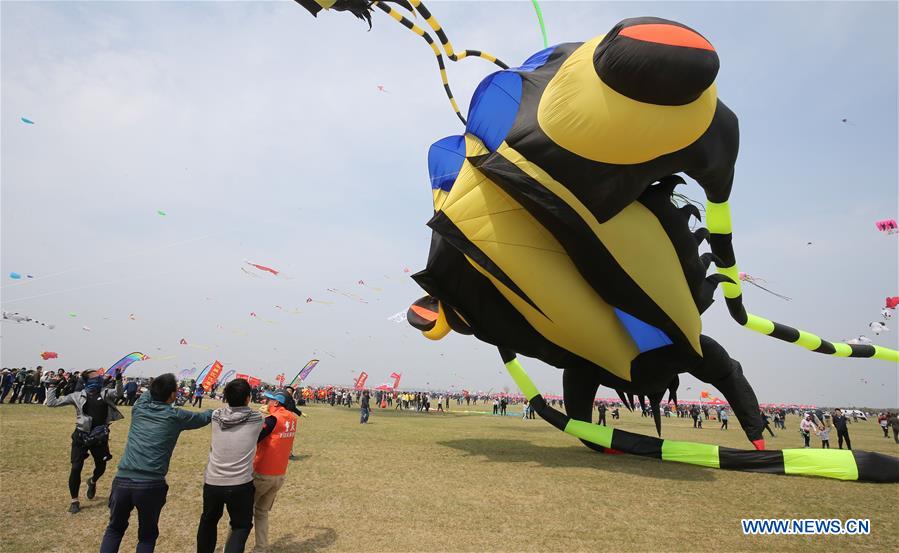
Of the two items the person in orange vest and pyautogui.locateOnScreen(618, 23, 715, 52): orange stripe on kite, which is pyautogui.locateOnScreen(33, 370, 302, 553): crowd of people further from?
pyautogui.locateOnScreen(618, 23, 715, 52): orange stripe on kite

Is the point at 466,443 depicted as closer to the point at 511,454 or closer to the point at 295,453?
the point at 511,454

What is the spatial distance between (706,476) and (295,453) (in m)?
9.17

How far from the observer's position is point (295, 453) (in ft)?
36.3

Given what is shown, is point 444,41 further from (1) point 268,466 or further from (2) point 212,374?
(2) point 212,374

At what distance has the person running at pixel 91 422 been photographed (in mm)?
6367

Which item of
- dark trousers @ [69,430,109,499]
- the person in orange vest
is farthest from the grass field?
the person in orange vest

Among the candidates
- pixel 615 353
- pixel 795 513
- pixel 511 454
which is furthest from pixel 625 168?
pixel 511 454

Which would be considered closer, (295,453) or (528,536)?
(528,536)

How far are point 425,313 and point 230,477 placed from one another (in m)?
11.7

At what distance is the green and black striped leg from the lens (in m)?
12.8

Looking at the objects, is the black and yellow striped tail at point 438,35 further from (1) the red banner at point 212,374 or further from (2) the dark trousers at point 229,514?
(1) the red banner at point 212,374

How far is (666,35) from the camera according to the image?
24.8 ft

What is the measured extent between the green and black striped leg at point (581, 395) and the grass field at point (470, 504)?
1512 mm

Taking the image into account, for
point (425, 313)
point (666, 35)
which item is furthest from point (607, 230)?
point (425, 313)
